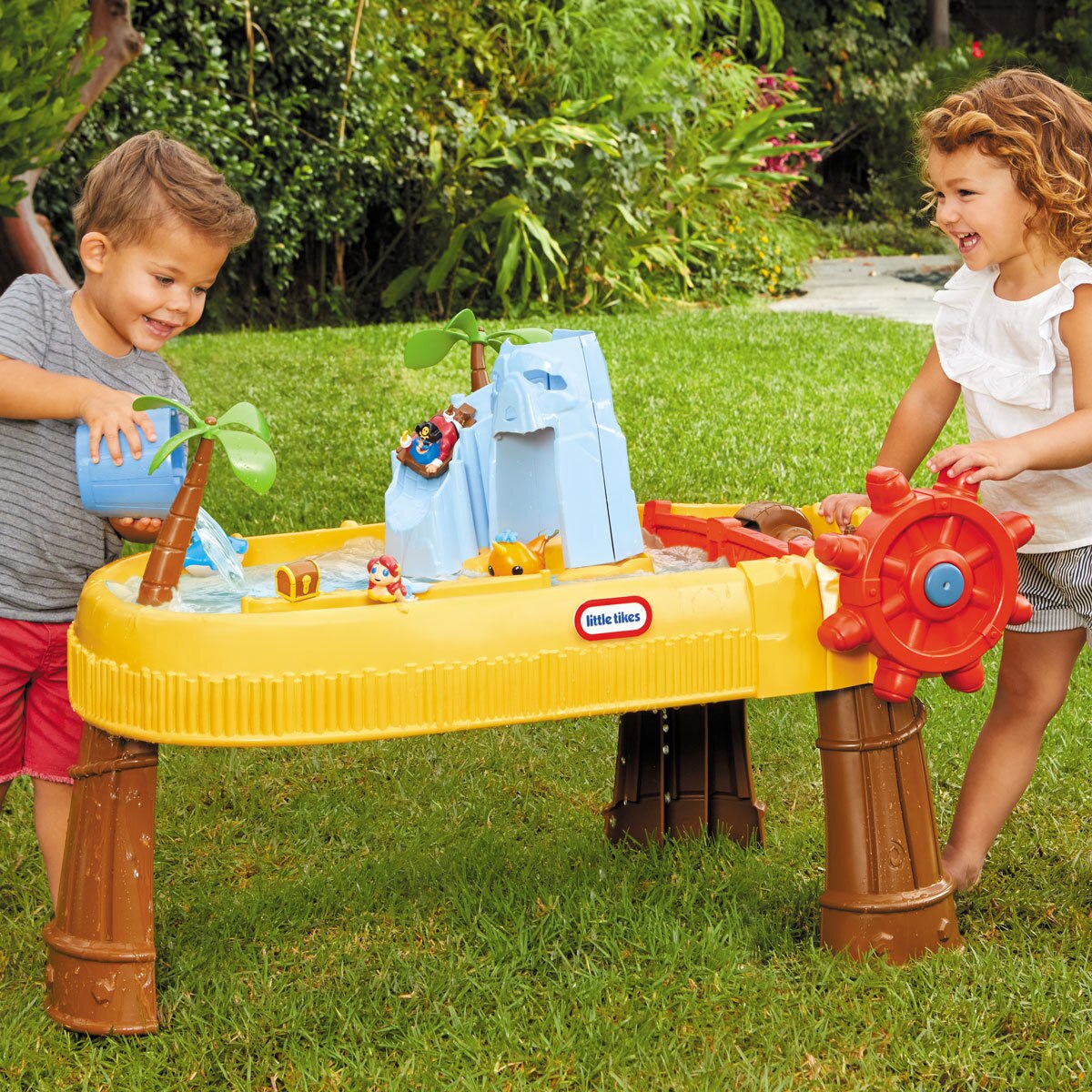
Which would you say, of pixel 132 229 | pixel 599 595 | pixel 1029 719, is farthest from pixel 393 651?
pixel 1029 719

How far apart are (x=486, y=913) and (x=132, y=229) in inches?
49.7

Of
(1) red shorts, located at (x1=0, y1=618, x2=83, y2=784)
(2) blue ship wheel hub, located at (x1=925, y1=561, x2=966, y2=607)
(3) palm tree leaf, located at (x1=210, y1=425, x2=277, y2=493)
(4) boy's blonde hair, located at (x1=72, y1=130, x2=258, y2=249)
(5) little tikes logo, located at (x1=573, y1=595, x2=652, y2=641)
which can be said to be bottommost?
(1) red shorts, located at (x1=0, y1=618, x2=83, y2=784)

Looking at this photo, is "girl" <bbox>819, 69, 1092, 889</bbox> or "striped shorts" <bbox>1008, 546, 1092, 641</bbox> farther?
"striped shorts" <bbox>1008, 546, 1092, 641</bbox>

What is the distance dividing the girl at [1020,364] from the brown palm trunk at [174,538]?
41.1 inches

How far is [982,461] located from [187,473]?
1130 mm

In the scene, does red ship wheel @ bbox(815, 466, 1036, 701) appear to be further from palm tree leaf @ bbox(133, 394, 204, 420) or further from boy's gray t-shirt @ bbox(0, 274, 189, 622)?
boy's gray t-shirt @ bbox(0, 274, 189, 622)

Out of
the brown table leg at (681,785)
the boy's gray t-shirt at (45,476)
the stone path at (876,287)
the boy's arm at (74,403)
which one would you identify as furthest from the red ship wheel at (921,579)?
the stone path at (876,287)

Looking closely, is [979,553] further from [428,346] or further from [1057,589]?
[428,346]

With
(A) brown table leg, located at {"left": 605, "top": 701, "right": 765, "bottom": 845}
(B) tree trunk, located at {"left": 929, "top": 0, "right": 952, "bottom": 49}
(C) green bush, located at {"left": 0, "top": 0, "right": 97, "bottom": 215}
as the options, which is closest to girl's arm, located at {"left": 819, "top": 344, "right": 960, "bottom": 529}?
(A) brown table leg, located at {"left": 605, "top": 701, "right": 765, "bottom": 845}

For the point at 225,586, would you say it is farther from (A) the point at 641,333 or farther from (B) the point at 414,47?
(B) the point at 414,47

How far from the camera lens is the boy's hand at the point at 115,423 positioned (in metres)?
1.86

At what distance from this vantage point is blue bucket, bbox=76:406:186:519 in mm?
1873

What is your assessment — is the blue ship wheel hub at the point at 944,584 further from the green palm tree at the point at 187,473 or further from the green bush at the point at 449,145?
the green bush at the point at 449,145

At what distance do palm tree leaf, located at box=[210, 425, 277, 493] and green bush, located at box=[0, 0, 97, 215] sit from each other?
7.97ft
